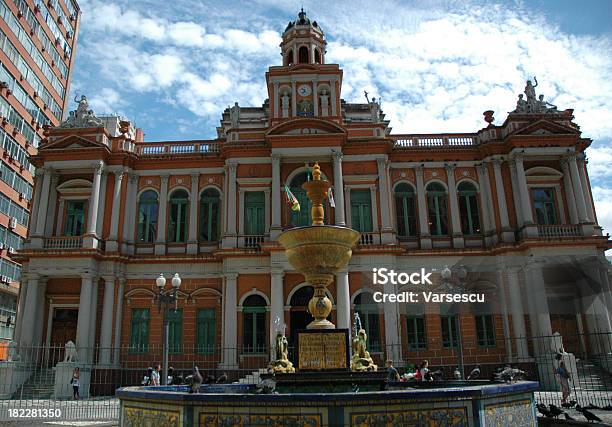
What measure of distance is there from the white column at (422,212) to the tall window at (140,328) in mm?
13924

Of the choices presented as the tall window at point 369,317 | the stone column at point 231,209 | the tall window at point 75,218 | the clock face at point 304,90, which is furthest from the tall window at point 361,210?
the tall window at point 75,218

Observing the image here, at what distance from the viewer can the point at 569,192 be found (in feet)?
82.9

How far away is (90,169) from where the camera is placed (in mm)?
26078

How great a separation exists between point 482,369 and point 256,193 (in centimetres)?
1337

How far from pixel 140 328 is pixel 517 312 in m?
17.7

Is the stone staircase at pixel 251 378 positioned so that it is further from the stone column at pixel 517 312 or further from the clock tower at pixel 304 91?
the clock tower at pixel 304 91

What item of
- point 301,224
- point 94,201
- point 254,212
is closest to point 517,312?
point 301,224

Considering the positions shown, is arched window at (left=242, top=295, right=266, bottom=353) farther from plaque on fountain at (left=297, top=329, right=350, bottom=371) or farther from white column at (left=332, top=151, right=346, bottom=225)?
plaque on fountain at (left=297, top=329, right=350, bottom=371)

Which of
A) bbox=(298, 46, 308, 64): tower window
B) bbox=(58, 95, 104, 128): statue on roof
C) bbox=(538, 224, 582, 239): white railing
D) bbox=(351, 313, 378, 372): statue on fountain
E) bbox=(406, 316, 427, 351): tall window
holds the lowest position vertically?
bbox=(351, 313, 378, 372): statue on fountain

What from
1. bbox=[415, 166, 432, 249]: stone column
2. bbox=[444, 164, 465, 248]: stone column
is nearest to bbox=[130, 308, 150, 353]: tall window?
bbox=[415, 166, 432, 249]: stone column

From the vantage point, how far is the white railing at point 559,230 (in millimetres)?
24250

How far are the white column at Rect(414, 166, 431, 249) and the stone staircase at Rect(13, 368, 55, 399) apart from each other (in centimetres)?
1788

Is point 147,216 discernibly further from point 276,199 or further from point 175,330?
point 276,199

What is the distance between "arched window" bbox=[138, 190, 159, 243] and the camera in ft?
86.3
